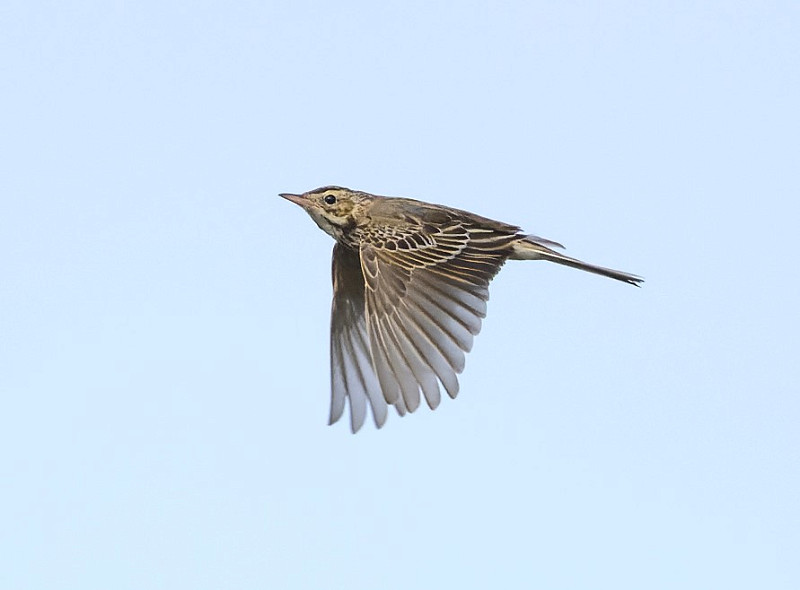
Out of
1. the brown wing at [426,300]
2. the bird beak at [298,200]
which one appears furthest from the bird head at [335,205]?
the brown wing at [426,300]

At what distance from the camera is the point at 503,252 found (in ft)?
38.1

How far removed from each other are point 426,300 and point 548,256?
132 centimetres

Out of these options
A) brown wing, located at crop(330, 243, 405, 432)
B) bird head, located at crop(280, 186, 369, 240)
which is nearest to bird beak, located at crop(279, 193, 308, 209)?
bird head, located at crop(280, 186, 369, 240)

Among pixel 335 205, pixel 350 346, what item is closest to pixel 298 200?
pixel 335 205

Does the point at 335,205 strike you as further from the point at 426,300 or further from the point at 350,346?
the point at 426,300

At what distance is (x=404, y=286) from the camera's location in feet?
36.6

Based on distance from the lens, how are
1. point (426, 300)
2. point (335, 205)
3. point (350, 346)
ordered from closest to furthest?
point (426, 300), point (335, 205), point (350, 346)

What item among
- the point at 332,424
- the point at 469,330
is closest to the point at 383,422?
the point at 332,424

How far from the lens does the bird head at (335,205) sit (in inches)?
475

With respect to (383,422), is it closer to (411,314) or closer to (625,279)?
(411,314)

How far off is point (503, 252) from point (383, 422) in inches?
64.2

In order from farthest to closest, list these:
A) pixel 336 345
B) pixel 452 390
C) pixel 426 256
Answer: pixel 336 345
pixel 426 256
pixel 452 390

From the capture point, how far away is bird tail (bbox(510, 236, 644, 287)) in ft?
38.6

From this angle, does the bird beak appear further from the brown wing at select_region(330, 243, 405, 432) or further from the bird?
the brown wing at select_region(330, 243, 405, 432)
